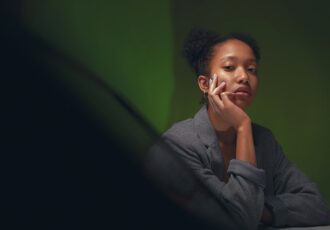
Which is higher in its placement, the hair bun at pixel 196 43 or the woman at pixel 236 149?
the hair bun at pixel 196 43

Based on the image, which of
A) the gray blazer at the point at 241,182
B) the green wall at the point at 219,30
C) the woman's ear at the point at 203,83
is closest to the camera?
the gray blazer at the point at 241,182

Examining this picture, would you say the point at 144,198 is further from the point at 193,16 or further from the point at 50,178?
the point at 193,16

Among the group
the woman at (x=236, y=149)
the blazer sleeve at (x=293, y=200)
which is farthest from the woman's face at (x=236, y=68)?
the blazer sleeve at (x=293, y=200)

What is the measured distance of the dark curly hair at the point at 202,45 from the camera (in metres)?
1.02

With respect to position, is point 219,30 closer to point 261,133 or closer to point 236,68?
point 236,68

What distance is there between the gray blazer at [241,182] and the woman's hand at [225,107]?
51mm

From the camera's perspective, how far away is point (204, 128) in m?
0.99

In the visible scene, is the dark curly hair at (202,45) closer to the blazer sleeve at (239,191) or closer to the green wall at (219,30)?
the green wall at (219,30)

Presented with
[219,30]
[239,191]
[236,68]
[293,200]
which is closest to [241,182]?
[239,191]

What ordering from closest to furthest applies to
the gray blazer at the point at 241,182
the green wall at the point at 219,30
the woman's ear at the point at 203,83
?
the gray blazer at the point at 241,182, the green wall at the point at 219,30, the woman's ear at the point at 203,83

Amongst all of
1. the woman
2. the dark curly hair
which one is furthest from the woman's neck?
the dark curly hair

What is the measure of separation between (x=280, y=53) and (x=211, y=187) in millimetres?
466

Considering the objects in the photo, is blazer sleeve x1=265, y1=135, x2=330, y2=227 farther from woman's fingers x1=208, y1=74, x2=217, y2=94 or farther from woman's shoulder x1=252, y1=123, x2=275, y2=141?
woman's fingers x1=208, y1=74, x2=217, y2=94

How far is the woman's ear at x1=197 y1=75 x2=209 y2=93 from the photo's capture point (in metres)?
1.02
